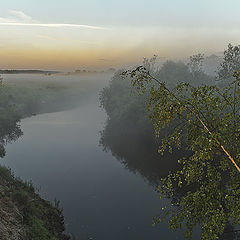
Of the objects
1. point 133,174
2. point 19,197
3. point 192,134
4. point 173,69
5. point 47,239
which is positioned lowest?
point 133,174

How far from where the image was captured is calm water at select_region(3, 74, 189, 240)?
25.1 m

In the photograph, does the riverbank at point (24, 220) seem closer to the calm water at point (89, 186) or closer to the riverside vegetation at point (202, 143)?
the calm water at point (89, 186)

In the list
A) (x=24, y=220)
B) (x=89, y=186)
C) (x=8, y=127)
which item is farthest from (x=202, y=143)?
(x=8, y=127)

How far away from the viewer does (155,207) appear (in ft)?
98.2

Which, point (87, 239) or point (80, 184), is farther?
point (80, 184)

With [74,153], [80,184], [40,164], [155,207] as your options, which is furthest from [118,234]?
[74,153]

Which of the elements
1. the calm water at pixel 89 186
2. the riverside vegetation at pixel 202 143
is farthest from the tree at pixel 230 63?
the riverside vegetation at pixel 202 143

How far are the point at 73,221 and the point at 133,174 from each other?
677 inches

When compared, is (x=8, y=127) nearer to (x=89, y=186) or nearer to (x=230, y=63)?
(x=89, y=186)

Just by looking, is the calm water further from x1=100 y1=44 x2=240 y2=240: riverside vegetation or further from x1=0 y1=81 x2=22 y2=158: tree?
x1=100 y1=44 x2=240 y2=240: riverside vegetation

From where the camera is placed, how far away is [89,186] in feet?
115

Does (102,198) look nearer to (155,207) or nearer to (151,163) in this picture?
(155,207)

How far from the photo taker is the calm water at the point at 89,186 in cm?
2508

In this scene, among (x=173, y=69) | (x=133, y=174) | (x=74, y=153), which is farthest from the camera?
(x=173, y=69)
